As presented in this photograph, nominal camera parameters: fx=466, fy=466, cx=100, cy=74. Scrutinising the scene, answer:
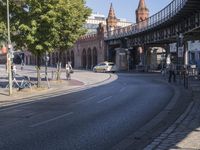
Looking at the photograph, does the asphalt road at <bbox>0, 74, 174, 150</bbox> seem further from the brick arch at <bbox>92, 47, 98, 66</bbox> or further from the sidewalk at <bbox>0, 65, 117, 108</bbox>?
the brick arch at <bbox>92, 47, 98, 66</bbox>

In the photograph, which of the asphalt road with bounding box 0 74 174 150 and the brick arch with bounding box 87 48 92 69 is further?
the brick arch with bounding box 87 48 92 69

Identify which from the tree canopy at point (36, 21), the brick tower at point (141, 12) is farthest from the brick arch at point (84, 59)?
the tree canopy at point (36, 21)

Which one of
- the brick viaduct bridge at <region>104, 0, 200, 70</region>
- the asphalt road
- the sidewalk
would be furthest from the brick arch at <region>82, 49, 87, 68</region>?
the asphalt road

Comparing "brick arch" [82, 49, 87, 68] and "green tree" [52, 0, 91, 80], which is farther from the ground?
"green tree" [52, 0, 91, 80]

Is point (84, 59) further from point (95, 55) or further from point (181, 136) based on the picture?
point (181, 136)

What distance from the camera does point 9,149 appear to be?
10.2 metres

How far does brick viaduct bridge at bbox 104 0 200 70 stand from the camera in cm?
4050

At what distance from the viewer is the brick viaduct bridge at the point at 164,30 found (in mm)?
40500

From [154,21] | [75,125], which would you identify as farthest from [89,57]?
[75,125]

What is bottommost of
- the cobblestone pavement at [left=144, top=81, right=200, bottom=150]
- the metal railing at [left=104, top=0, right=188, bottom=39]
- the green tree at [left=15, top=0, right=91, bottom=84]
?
the cobblestone pavement at [left=144, top=81, right=200, bottom=150]

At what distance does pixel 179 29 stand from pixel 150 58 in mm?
48568

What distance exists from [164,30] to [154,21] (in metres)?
3.87

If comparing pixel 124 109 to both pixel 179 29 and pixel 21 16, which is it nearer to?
pixel 21 16

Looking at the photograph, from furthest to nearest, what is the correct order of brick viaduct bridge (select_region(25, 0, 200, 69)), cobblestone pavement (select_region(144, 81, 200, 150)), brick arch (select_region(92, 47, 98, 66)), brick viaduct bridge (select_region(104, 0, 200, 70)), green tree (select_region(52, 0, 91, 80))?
1. brick arch (select_region(92, 47, 98, 66))
2. brick viaduct bridge (select_region(25, 0, 200, 69))
3. brick viaduct bridge (select_region(104, 0, 200, 70))
4. green tree (select_region(52, 0, 91, 80))
5. cobblestone pavement (select_region(144, 81, 200, 150))
